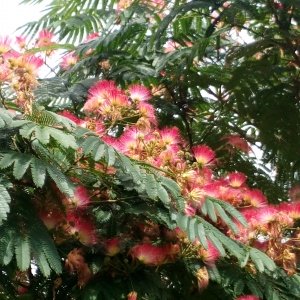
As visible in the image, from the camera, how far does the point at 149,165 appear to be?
7.66ft

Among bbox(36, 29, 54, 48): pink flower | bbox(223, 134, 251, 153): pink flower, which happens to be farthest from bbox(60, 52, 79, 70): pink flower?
bbox(223, 134, 251, 153): pink flower

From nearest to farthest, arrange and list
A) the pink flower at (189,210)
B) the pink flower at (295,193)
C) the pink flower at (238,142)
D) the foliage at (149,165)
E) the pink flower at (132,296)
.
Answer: the foliage at (149,165) → the pink flower at (132,296) → the pink flower at (189,210) → the pink flower at (295,193) → the pink flower at (238,142)

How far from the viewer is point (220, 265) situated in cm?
261

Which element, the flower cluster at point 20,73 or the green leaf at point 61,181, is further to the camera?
the flower cluster at point 20,73

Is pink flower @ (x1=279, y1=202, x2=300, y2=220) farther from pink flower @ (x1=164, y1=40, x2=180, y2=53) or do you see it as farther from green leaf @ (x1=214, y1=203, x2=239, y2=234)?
pink flower @ (x1=164, y1=40, x2=180, y2=53)

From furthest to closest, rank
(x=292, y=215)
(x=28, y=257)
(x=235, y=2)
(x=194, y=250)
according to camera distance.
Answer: (x=235, y=2), (x=292, y=215), (x=194, y=250), (x=28, y=257)

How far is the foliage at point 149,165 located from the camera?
2.18m

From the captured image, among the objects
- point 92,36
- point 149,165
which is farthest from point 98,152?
point 92,36

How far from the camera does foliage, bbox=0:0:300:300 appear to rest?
2184mm

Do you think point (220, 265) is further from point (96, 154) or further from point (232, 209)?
point (96, 154)

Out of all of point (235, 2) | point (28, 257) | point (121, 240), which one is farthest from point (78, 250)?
point (235, 2)

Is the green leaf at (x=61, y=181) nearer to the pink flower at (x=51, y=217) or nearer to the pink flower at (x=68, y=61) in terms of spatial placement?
the pink flower at (x=51, y=217)

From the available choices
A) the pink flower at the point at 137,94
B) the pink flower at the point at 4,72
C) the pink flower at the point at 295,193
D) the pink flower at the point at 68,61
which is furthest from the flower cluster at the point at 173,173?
the pink flower at the point at 68,61

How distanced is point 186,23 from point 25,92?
124 centimetres
